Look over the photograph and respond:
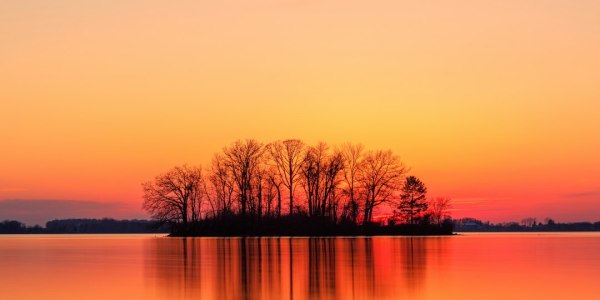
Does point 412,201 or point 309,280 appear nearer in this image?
point 309,280

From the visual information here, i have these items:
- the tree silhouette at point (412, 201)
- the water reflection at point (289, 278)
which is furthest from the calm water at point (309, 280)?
the tree silhouette at point (412, 201)

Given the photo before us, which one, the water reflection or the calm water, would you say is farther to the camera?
the water reflection

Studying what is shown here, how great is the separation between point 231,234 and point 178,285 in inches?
3304

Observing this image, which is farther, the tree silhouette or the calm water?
the tree silhouette

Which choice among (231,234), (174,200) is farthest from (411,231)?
(174,200)

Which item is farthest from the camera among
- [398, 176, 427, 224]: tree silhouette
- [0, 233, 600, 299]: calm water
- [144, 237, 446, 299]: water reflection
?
[398, 176, 427, 224]: tree silhouette

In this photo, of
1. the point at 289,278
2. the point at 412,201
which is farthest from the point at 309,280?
the point at 412,201

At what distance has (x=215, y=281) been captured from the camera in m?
30.4

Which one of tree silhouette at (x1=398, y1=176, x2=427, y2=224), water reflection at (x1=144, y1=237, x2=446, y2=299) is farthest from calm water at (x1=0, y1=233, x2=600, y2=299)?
tree silhouette at (x1=398, y1=176, x2=427, y2=224)

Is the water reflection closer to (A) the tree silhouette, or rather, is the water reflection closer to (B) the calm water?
(B) the calm water

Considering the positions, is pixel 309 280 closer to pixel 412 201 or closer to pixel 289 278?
pixel 289 278

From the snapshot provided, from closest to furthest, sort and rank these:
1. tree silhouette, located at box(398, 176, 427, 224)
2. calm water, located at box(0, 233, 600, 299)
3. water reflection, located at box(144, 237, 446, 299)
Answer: calm water, located at box(0, 233, 600, 299) < water reflection, located at box(144, 237, 446, 299) < tree silhouette, located at box(398, 176, 427, 224)

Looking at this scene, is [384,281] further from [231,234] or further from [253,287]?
[231,234]

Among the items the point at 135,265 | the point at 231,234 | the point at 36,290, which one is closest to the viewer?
the point at 36,290
